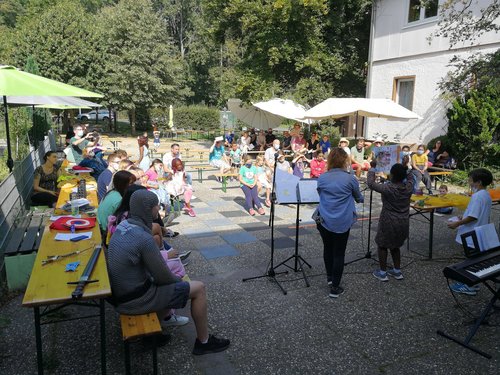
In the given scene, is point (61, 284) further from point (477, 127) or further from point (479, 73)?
point (477, 127)

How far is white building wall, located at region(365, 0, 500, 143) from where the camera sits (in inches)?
562

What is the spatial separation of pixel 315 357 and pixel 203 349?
101cm

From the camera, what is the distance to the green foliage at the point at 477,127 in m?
11.6

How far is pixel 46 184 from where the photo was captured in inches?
301

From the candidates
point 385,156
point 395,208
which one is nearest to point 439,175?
point 385,156

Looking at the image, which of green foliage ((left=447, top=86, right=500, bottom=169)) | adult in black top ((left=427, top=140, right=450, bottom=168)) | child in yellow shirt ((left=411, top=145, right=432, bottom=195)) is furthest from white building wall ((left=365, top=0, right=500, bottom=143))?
child in yellow shirt ((left=411, top=145, right=432, bottom=195))

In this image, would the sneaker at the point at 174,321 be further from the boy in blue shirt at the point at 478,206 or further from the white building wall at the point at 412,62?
the white building wall at the point at 412,62

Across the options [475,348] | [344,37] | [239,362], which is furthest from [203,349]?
[344,37]

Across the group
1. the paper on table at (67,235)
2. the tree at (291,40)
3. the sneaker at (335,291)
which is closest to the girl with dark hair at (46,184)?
the paper on table at (67,235)

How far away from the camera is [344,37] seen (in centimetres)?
1841

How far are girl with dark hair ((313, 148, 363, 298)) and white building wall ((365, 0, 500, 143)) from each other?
34.4 feet

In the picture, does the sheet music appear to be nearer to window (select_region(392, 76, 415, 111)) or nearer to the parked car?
window (select_region(392, 76, 415, 111))

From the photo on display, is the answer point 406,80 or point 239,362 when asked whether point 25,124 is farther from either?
point 406,80

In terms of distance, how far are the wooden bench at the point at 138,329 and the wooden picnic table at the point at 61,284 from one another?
0.58ft
